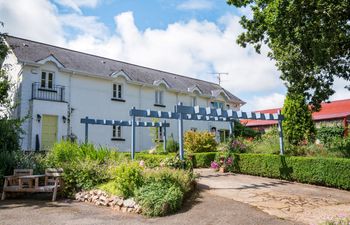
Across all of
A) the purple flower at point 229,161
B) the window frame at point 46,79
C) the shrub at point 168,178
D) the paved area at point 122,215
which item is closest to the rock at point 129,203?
the paved area at point 122,215

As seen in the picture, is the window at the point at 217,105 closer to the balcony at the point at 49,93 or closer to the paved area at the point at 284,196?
the balcony at the point at 49,93

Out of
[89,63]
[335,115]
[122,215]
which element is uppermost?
[89,63]

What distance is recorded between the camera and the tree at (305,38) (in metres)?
10.5

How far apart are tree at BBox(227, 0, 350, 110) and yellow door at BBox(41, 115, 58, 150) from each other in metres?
12.9

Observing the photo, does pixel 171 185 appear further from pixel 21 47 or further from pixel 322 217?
pixel 21 47

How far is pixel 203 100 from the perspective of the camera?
30.7 m

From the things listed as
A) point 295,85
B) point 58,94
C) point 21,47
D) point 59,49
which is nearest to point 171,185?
point 295,85

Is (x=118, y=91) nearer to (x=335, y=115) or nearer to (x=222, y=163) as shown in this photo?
(x=222, y=163)

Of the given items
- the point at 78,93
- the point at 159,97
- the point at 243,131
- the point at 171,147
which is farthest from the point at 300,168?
the point at 243,131

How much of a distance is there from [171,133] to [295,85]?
14.0m

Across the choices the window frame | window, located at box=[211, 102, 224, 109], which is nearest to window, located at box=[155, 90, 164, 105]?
window, located at box=[211, 102, 224, 109]

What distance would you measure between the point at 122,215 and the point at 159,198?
93cm

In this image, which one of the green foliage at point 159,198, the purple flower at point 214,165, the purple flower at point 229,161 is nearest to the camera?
the green foliage at point 159,198

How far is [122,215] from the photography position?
7332mm
